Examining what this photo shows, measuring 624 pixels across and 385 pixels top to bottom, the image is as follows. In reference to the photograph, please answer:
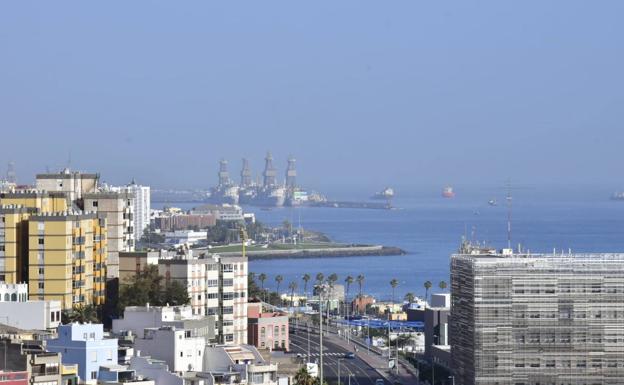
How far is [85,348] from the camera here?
2833 centimetres

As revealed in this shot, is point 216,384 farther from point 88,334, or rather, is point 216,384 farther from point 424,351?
point 424,351

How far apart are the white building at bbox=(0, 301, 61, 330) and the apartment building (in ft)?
21.5

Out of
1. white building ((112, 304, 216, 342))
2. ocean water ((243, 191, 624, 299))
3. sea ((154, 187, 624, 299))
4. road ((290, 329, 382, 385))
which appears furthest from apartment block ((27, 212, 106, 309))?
ocean water ((243, 191, 624, 299))

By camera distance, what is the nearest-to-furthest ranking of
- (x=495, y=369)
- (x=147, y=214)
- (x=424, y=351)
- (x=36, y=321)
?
(x=36, y=321) < (x=495, y=369) < (x=424, y=351) < (x=147, y=214)

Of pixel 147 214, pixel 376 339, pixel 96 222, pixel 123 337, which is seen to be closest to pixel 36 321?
pixel 123 337

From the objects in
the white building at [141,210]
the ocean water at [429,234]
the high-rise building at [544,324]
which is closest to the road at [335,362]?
the high-rise building at [544,324]

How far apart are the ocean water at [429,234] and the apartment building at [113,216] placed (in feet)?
116

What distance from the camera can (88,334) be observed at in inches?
1141

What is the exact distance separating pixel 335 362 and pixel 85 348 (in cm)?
1593

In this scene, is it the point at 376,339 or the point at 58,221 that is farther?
the point at 376,339

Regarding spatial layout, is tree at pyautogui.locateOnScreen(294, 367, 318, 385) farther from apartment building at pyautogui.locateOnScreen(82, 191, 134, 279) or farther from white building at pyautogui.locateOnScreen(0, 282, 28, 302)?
apartment building at pyautogui.locateOnScreen(82, 191, 134, 279)

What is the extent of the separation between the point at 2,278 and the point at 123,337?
7510mm

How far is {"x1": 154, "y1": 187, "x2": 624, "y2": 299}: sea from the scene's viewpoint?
92.9 meters

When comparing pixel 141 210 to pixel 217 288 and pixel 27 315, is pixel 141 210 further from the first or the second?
pixel 27 315
